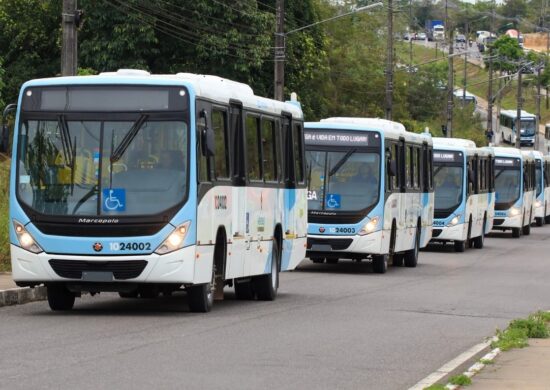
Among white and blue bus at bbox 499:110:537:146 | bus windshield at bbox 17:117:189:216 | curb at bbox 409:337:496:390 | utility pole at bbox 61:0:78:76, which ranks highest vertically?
white and blue bus at bbox 499:110:537:146

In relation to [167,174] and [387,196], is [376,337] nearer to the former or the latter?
[167,174]

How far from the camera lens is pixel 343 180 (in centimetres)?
3022

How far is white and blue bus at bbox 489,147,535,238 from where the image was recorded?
2106 inches

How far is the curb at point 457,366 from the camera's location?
12219 mm

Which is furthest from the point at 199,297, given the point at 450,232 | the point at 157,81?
the point at 450,232

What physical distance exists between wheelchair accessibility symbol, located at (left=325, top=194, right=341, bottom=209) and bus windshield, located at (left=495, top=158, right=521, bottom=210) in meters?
24.5

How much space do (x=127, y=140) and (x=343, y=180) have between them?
40.5 feet

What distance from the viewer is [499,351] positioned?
14641 millimetres

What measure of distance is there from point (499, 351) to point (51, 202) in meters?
5.98

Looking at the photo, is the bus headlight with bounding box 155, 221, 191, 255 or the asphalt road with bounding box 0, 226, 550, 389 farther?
the bus headlight with bounding box 155, 221, 191, 255

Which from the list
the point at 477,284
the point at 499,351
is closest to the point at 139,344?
the point at 499,351

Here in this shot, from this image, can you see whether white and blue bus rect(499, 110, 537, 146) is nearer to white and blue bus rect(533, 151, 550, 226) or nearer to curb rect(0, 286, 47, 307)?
white and blue bus rect(533, 151, 550, 226)

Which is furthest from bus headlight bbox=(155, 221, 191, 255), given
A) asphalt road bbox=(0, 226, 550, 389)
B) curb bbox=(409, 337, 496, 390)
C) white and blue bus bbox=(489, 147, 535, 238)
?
white and blue bus bbox=(489, 147, 535, 238)

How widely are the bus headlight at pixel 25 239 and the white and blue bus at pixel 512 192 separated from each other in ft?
120
